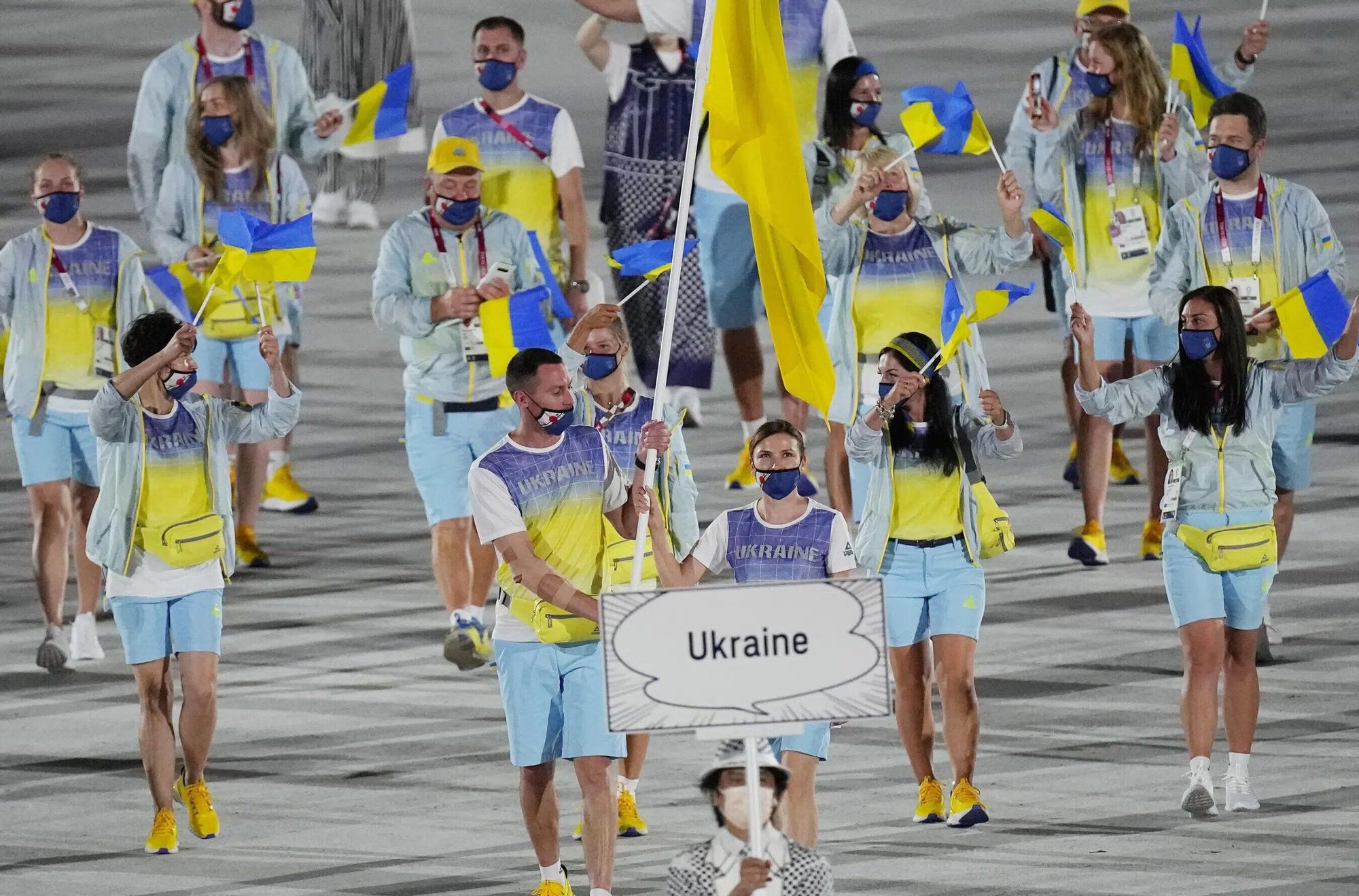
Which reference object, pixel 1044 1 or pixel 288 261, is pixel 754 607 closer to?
pixel 288 261

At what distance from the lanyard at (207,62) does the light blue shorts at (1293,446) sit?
5.05 metres

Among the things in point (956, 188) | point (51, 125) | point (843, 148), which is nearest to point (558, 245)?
point (843, 148)

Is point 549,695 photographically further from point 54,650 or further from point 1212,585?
point 54,650

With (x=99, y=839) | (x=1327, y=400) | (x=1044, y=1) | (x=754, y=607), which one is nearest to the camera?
(x=754, y=607)

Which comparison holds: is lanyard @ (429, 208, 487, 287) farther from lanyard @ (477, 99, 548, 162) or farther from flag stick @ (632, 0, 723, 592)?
flag stick @ (632, 0, 723, 592)

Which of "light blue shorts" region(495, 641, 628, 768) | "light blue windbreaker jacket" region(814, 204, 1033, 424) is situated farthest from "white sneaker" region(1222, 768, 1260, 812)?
"light blue shorts" region(495, 641, 628, 768)

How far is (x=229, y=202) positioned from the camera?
12.9 m

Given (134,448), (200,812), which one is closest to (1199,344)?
(134,448)

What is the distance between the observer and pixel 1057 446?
14.8 metres

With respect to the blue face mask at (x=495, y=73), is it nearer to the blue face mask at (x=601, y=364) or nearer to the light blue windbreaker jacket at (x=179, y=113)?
the light blue windbreaker jacket at (x=179, y=113)

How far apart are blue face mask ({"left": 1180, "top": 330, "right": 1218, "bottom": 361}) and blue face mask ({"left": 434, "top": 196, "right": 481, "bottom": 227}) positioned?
124 inches

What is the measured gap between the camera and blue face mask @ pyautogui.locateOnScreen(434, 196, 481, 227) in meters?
11.7

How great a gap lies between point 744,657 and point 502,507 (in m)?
1.82

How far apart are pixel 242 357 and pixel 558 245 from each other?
4.95 feet
